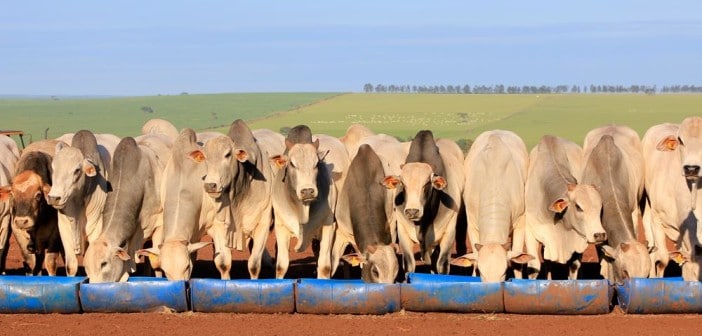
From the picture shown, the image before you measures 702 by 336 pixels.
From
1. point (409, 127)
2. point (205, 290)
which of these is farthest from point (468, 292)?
point (409, 127)

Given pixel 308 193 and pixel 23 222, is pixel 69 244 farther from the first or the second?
pixel 308 193

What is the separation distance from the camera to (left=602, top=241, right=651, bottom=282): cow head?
13.5m

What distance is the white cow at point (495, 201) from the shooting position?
44.9ft

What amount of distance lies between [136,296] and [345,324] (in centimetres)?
245

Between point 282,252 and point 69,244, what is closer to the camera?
point 69,244

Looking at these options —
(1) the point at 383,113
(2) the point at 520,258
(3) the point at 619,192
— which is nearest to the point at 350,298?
(2) the point at 520,258

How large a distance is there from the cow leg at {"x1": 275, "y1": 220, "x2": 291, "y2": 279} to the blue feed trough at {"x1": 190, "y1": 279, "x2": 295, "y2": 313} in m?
1.77

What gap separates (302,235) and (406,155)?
241 centimetres

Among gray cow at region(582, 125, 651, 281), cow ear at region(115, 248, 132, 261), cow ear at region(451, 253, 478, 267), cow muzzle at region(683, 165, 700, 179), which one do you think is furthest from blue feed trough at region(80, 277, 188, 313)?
cow muzzle at region(683, 165, 700, 179)

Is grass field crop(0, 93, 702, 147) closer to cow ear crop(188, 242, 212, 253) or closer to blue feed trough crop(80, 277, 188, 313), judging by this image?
cow ear crop(188, 242, 212, 253)

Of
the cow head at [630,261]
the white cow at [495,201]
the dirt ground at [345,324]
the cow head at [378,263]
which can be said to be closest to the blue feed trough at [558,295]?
the dirt ground at [345,324]

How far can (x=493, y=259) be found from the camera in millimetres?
13445

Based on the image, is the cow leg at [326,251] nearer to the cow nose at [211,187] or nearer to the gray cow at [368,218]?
the gray cow at [368,218]

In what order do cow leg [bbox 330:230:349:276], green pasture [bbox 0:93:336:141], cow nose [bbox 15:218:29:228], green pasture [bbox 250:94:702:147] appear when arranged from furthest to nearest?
1. green pasture [bbox 0:93:336:141]
2. green pasture [bbox 250:94:702:147]
3. cow leg [bbox 330:230:349:276]
4. cow nose [bbox 15:218:29:228]
